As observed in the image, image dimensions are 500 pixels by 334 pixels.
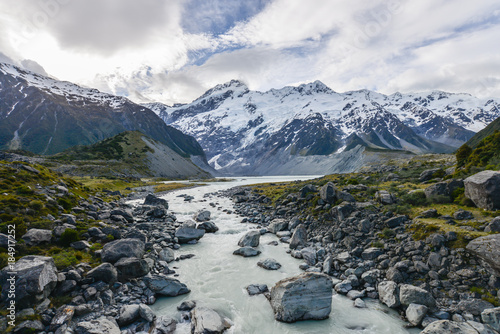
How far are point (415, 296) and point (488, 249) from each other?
535 cm

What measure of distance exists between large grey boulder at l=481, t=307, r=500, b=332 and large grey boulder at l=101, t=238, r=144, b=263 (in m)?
21.8

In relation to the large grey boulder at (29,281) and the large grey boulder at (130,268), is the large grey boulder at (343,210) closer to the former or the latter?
the large grey boulder at (130,268)

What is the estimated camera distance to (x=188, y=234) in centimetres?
2831

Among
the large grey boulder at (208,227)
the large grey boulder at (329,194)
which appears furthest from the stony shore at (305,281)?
the large grey boulder at (208,227)

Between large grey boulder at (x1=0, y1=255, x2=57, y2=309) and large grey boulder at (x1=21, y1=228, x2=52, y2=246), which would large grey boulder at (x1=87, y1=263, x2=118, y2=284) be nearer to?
large grey boulder at (x1=0, y1=255, x2=57, y2=309)

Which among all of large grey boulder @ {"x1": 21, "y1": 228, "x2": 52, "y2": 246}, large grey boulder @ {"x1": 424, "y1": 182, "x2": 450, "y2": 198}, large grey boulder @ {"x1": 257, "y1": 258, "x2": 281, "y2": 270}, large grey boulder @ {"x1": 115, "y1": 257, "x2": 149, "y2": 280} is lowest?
large grey boulder @ {"x1": 257, "y1": 258, "x2": 281, "y2": 270}

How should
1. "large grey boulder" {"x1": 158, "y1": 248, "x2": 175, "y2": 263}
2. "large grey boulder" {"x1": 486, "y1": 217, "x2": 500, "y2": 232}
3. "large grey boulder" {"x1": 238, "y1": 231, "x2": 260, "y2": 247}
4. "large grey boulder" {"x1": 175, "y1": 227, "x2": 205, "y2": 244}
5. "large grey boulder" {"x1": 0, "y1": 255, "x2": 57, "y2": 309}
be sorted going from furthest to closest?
"large grey boulder" {"x1": 175, "y1": 227, "x2": 205, "y2": 244}
"large grey boulder" {"x1": 238, "y1": 231, "x2": 260, "y2": 247}
"large grey boulder" {"x1": 158, "y1": 248, "x2": 175, "y2": 263}
"large grey boulder" {"x1": 486, "y1": 217, "x2": 500, "y2": 232}
"large grey boulder" {"x1": 0, "y1": 255, "x2": 57, "y2": 309}

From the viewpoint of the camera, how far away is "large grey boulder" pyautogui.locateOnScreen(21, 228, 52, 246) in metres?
17.0

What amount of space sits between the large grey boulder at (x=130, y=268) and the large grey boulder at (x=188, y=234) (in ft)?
32.4

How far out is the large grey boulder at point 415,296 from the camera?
13.9 meters

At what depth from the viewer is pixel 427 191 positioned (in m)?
25.4

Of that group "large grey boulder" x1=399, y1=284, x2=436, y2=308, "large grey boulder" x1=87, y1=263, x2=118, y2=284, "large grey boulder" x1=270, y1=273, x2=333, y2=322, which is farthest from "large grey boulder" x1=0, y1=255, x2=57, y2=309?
"large grey boulder" x1=399, y1=284, x2=436, y2=308

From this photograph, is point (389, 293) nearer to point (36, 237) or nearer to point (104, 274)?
point (104, 274)

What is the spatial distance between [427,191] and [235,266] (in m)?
21.6
